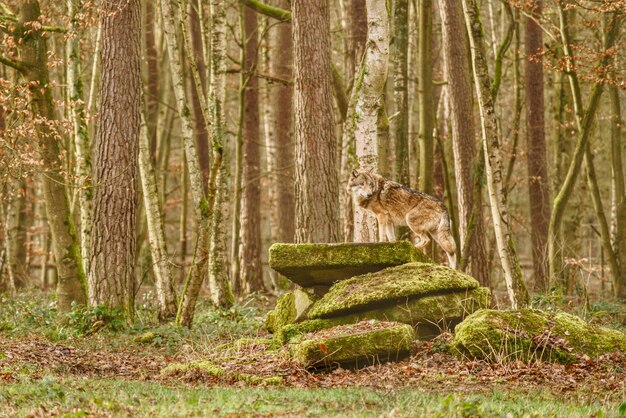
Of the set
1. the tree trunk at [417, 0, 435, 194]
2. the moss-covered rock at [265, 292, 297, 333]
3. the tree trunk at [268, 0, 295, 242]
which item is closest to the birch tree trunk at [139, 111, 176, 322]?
the moss-covered rock at [265, 292, 297, 333]

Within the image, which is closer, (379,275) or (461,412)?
(461,412)

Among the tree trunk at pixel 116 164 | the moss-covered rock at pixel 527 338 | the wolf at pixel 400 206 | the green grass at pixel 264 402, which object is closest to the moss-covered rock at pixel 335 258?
the wolf at pixel 400 206

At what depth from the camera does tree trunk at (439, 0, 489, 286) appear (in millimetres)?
A: 21281

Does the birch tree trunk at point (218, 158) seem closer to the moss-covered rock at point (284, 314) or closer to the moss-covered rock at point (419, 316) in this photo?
the moss-covered rock at point (284, 314)

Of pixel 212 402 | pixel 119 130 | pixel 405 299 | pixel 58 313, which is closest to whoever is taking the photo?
pixel 212 402

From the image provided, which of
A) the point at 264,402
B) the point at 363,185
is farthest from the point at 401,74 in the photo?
the point at 264,402

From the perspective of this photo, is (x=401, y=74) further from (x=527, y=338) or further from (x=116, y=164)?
(x=527, y=338)

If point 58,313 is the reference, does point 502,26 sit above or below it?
above

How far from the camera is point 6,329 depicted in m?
17.6

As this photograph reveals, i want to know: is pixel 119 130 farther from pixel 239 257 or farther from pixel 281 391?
pixel 239 257

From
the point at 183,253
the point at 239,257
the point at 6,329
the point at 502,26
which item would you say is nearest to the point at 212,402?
the point at 6,329

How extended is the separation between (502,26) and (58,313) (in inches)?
786

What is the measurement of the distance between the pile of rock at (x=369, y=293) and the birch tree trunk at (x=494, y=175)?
1858 millimetres

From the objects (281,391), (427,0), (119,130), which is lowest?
(281,391)
